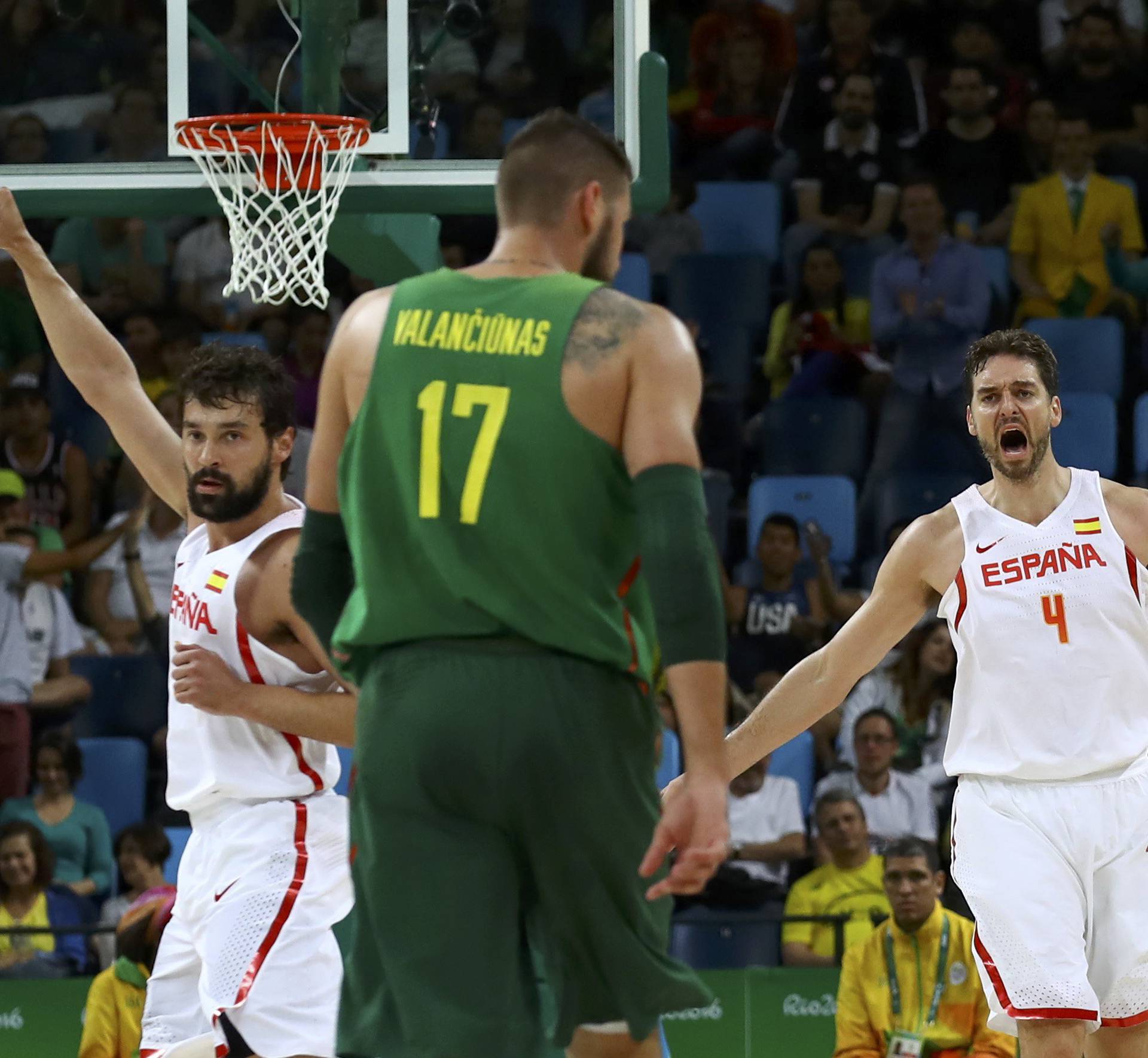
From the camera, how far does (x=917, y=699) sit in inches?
426

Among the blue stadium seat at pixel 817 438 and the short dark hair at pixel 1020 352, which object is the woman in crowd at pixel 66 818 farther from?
the short dark hair at pixel 1020 352

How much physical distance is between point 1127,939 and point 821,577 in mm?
5275

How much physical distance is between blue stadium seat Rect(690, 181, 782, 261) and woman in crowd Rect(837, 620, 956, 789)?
3415mm

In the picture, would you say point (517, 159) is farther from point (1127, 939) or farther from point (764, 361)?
point (764, 361)

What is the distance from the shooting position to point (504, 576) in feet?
12.2

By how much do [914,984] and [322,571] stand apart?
17.4ft

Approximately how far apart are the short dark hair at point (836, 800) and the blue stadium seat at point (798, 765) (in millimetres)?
619

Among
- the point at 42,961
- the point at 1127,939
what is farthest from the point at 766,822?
the point at 1127,939

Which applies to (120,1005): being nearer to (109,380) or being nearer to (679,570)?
(109,380)

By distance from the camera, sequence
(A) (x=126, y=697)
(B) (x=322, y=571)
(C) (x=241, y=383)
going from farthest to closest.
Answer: (A) (x=126, y=697) → (C) (x=241, y=383) → (B) (x=322, y=571)

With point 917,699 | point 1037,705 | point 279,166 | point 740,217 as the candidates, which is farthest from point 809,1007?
point 740,217

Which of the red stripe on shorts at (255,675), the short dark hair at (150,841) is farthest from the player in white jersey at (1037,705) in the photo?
the short dark hair at (150,841)

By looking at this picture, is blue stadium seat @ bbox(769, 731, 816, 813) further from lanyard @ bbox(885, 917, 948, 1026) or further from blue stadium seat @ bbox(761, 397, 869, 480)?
blue stadium seat @ bbox(761, 397, 869, 480)

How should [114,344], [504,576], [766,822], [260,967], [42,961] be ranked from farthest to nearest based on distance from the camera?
[766,822], [42,961], [114,344], [260,967], [504,576]
